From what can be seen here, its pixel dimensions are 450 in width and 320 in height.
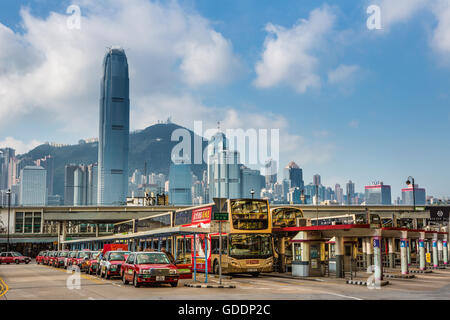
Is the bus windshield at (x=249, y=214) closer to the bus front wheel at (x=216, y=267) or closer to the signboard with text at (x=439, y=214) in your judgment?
the bus front wheel at (x=216, y=267)

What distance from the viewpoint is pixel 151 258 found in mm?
25844

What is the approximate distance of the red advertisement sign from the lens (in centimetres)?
3472

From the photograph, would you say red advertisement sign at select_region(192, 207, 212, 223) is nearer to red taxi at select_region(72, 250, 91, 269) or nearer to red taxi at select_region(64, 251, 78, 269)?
red taxi at select_region(72, 250, 91, 269)

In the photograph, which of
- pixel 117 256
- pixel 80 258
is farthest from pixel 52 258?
pixel 117 256

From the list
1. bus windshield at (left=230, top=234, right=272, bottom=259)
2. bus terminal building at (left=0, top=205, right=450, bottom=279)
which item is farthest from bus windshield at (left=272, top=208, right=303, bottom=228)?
bus windshield at (left=230, top=234, right=272, bottom=259)

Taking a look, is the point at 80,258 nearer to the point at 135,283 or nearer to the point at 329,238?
the point at 135,283

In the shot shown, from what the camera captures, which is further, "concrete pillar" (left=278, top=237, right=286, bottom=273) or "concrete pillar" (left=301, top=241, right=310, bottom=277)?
"concrete pillar" (left=278, top=237, right=286, bottom=273)

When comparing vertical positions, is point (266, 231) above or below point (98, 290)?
above

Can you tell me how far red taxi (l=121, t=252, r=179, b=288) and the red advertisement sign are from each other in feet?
28.3
